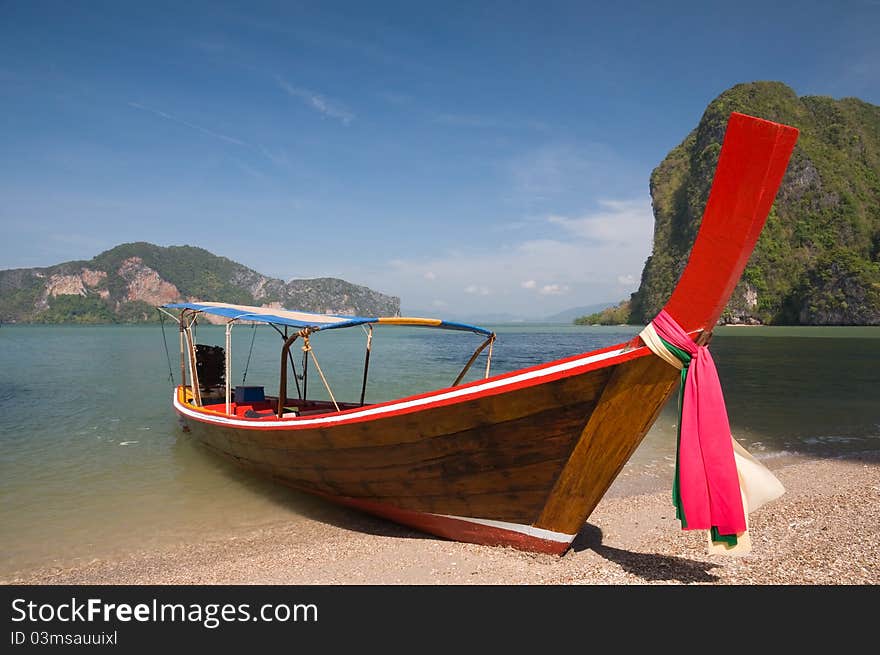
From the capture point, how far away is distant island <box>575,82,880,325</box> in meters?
82.3

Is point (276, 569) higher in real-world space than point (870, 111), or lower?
lower

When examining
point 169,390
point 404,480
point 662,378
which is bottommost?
point 169,390

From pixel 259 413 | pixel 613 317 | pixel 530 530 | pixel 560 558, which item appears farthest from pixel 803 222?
pixel 530 530

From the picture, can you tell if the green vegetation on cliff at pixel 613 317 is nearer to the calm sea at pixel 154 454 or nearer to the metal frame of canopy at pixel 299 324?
the calm sea at pixel 154 454

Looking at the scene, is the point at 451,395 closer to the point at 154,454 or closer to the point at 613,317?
the point at 154,454

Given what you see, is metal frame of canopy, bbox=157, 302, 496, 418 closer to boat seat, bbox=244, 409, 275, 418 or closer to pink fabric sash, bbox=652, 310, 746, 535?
boat seat, bbox=244, 409, 275, 418

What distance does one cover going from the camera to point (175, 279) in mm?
176750

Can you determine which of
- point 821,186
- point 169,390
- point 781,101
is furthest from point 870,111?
point 169,390

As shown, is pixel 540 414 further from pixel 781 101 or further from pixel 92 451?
pixel 781 101

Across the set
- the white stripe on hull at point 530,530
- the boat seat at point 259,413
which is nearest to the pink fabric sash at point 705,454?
the white stripe on hull at point 530,530

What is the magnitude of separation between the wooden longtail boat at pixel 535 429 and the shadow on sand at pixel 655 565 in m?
0.60

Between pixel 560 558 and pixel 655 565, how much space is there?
849 mm
